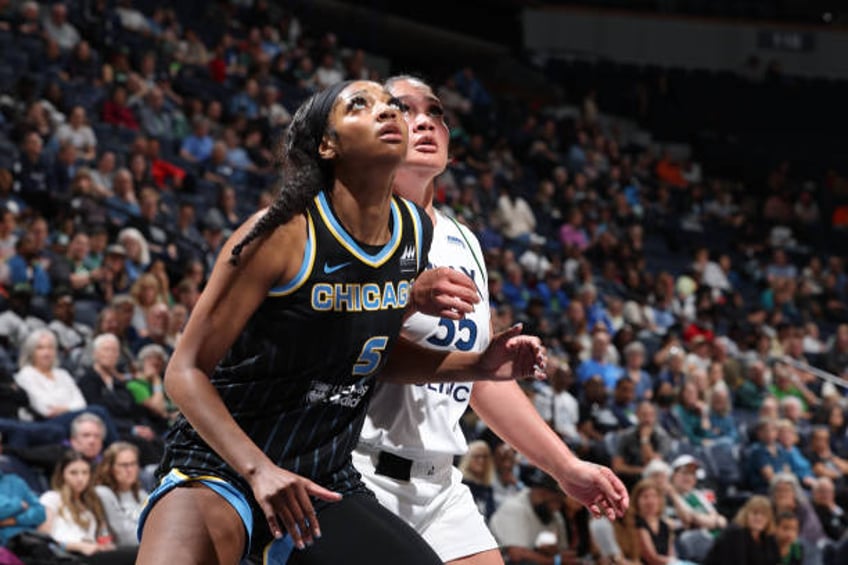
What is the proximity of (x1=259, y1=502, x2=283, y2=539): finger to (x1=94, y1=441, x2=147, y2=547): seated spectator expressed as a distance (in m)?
→ 4.52

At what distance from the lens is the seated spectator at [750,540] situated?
874cm

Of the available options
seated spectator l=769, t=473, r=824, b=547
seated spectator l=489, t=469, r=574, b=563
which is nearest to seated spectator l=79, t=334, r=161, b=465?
seated spectator l=489, t=469, r=574, b=563

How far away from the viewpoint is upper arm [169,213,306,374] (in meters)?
2.69

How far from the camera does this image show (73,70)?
11992 millimetres

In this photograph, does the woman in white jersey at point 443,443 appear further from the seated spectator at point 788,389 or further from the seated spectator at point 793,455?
the seated spectator at point 788,389

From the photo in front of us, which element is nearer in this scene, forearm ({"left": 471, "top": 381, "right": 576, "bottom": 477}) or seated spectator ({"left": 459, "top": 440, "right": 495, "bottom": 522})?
forearm ({"left": 471, "top": 381, "right": 576, "bottom": 477})

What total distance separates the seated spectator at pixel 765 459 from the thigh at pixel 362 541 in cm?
876

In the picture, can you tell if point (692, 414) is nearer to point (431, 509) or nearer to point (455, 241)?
point (455, 241)

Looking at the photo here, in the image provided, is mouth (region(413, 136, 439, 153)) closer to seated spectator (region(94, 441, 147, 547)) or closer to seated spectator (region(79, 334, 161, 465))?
seated spectator (region(94, 441, 147, 547))

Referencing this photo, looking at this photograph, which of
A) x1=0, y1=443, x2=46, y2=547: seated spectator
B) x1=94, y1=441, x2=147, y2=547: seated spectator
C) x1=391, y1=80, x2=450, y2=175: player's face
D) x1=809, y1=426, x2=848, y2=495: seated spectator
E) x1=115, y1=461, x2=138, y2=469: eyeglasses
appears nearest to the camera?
x1=391, y1=80, x2=450, y2=175: player's face

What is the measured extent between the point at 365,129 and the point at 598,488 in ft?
3.92

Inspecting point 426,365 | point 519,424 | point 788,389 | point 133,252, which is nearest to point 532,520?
point 133,252

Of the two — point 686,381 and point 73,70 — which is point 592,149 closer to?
point 686,381

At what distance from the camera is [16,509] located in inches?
251
